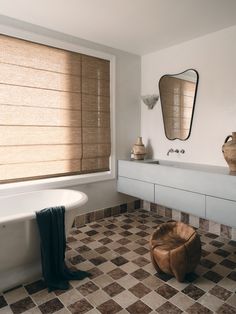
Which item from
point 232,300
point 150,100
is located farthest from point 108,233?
point 150,100

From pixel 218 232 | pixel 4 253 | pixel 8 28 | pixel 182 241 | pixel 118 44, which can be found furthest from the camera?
pixel 118 44

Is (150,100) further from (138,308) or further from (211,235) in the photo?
(138,308)

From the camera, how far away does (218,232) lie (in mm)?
2857

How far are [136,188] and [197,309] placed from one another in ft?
5.67

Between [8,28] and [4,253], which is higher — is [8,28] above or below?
above

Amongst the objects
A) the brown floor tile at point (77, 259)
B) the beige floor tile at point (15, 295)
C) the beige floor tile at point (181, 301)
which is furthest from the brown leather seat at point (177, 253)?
the beige floor tile at point (15, 295)

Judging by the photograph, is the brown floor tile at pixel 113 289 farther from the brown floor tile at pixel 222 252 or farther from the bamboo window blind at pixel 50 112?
the bamboo window blind at pixel 50 112

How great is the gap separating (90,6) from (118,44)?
0.99 meters

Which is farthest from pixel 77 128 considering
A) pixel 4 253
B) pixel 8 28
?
pixel 4 253

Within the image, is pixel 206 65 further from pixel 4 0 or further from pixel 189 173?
pixel 4 0

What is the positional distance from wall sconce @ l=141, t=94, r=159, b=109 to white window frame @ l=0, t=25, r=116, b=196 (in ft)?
1.56

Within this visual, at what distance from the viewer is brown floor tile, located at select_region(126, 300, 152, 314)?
5.37 ft

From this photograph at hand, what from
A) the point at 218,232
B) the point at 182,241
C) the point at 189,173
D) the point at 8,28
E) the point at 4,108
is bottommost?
the point at 218,232

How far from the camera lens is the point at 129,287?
1.90m
